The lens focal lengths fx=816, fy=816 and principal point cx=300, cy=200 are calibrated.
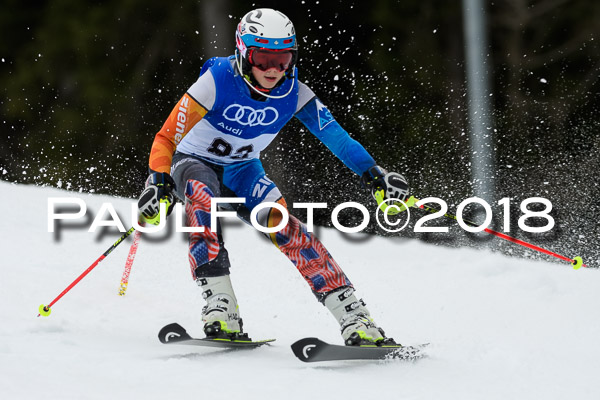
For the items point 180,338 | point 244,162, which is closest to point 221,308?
Result: point 180,338

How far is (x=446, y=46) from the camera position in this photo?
14500 mm

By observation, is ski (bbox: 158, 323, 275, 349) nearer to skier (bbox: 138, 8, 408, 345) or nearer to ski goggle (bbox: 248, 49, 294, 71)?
skier (bbox: 138, 8, 408, 345)

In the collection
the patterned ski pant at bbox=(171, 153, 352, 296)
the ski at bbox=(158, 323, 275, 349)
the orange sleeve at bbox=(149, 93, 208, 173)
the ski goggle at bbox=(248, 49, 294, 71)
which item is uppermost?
the ski goggle at bbox=(248, 49, 294, 71)

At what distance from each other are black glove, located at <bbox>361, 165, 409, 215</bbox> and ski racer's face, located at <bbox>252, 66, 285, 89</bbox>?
2.02ft

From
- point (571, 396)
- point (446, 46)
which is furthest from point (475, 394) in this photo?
point (446, 46)

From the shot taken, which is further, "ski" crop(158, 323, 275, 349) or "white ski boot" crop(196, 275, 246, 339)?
"white ski boot" crop(196, 275, 246, 339)

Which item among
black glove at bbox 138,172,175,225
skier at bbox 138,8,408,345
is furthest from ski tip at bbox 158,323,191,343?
black glove at bbox 138,172,175,225

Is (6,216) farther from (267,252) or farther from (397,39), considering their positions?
(397,39)

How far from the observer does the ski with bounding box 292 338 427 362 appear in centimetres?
326

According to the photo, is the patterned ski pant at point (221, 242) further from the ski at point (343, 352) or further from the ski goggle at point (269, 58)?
the ski goggle at point (269, 58)

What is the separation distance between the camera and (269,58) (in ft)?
12.2

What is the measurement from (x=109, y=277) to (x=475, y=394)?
291 cm

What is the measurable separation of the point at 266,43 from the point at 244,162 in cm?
64

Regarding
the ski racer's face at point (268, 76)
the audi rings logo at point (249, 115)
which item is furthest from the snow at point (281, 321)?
the ski racer's face at point (268, 76)
